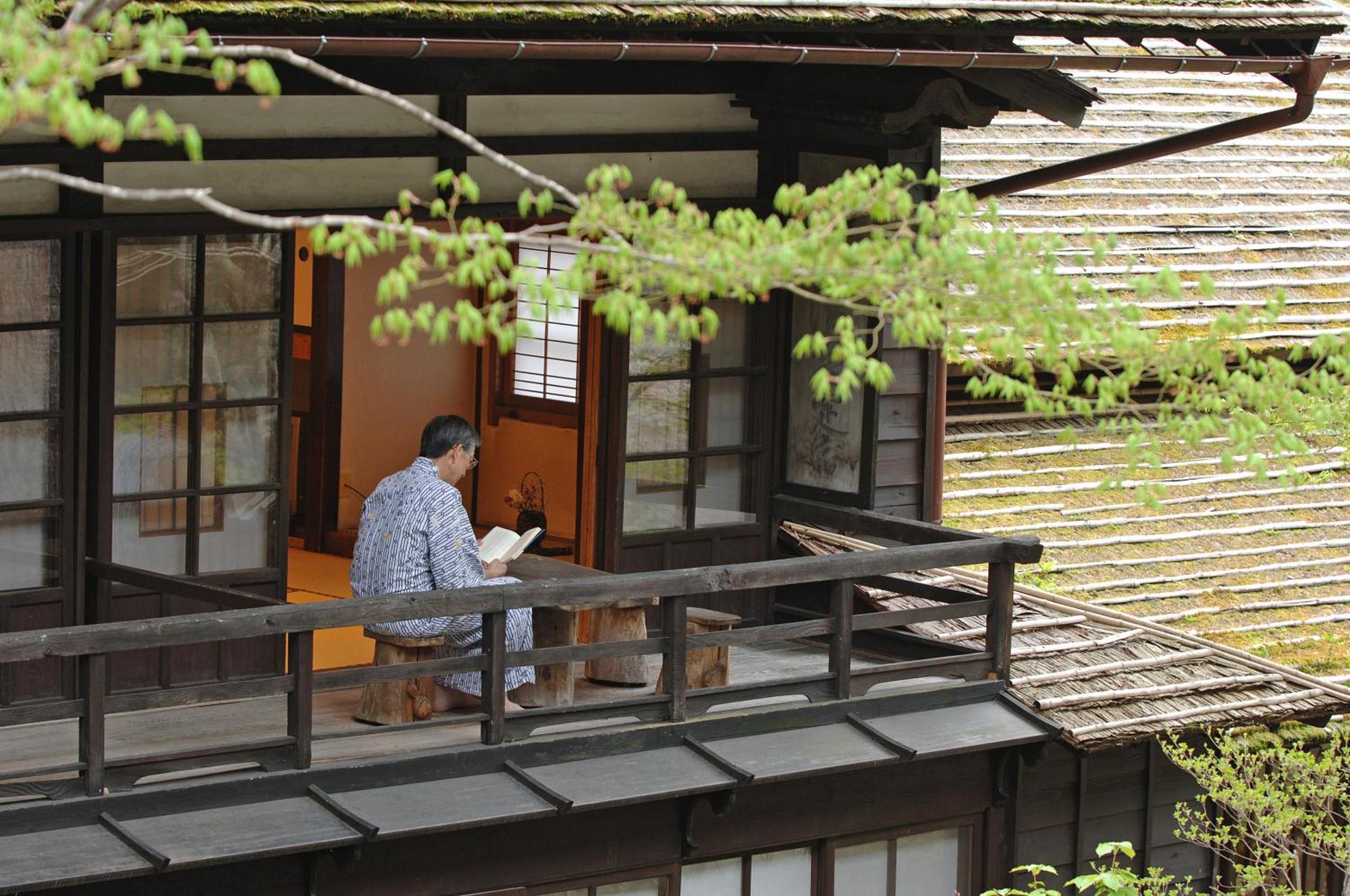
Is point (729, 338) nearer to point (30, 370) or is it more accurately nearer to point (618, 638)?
point (618, 638)

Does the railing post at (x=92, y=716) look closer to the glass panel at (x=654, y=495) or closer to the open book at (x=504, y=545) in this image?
the open book at (x=504, y=545)

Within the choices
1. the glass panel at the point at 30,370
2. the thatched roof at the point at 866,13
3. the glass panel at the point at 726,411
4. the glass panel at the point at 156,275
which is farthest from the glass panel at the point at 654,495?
the glass panel at the point at 30,370

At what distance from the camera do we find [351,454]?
14172 mm

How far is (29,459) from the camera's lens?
836 centimetres

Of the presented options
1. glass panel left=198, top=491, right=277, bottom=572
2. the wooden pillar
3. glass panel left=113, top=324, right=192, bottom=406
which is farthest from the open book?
glass panel left=113, top=324, right=192, bottom=406

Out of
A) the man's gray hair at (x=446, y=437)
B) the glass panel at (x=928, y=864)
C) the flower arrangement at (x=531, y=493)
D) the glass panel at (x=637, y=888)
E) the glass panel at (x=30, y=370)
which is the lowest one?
the glass panel at (x=928, y=864)

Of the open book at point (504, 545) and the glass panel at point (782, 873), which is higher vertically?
the open book at point (504, 545)

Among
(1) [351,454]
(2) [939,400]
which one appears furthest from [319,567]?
(2) [939,400]

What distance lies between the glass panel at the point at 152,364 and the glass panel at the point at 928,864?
13.0 feet

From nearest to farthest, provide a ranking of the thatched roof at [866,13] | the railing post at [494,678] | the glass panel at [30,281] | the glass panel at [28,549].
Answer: the thatched roof at [866,13] < the railing post at [494,678] < the glass panel at [30,281] < the glass panel at [28,549]

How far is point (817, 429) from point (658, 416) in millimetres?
865

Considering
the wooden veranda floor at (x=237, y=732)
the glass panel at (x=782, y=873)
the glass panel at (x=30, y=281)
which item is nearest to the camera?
the wooden veranda floor at (x=237, y=732)

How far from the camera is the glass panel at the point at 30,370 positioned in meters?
8.27

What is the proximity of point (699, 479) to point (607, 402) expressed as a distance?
72 centimetres
